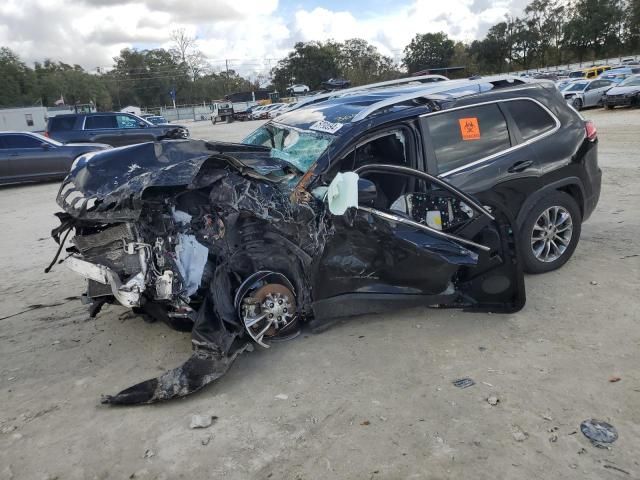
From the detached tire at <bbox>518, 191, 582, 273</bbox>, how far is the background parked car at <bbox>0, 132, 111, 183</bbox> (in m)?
11.9

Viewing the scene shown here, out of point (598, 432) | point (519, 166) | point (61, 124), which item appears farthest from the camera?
point (61, 124)

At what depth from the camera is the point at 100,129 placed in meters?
16.6

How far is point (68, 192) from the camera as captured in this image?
12.7 feet

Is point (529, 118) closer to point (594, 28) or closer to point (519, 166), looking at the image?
point (519, 166)

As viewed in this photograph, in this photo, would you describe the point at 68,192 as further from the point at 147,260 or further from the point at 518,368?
the point at 518,368

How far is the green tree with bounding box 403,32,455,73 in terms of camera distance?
7662 cm

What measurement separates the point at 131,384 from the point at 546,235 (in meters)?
3.81

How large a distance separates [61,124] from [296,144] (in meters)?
14.7

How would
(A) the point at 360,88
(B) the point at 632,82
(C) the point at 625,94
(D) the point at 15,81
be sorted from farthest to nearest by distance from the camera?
(D) the point at 15,81 → (B) the point at 632,82 → (C) the point at 625,94 → (A) the point at 360,88

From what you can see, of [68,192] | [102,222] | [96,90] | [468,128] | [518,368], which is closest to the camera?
[518,368]

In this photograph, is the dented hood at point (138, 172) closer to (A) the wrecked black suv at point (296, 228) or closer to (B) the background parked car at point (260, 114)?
(A) the wrecked black suv at point (296, 228)

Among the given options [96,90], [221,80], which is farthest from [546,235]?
[221,80]

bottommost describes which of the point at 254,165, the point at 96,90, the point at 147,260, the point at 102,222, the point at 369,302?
the point at 369,302

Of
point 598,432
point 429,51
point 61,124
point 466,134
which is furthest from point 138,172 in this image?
point 429,51
